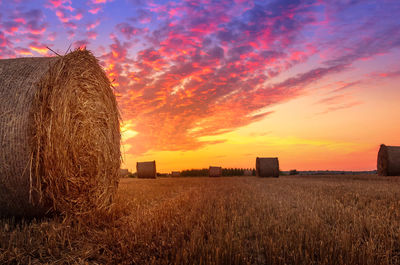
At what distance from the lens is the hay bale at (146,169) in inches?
821

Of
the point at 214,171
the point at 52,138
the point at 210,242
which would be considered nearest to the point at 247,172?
the point at 214,171

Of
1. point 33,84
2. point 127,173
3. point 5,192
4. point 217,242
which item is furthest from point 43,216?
point 127,173

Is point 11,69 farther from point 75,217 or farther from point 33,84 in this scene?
point 75,217

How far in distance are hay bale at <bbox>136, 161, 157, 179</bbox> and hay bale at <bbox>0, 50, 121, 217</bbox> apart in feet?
50.2

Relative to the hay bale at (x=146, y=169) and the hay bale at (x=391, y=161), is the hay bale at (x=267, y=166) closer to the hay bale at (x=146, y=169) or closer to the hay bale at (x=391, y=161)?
the hay bale at (x=391, y=161)

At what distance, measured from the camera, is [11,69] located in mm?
4625

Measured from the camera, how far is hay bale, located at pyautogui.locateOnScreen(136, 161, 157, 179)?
20844mm

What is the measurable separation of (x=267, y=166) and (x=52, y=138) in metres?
18.1

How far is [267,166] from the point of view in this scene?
20.8 meters

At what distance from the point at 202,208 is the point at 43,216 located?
248cm

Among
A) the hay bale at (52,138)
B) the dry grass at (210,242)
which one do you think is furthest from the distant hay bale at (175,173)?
the dry grass at (210,242)

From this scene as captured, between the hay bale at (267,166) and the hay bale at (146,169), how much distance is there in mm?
7504

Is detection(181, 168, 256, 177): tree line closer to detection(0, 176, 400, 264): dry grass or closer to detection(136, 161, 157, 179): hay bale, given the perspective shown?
detection(136, 161, 157, 179): hay bale

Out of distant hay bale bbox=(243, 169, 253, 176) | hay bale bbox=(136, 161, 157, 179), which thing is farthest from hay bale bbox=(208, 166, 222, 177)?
hay bale bbox=(136, 161, 157, 179)
